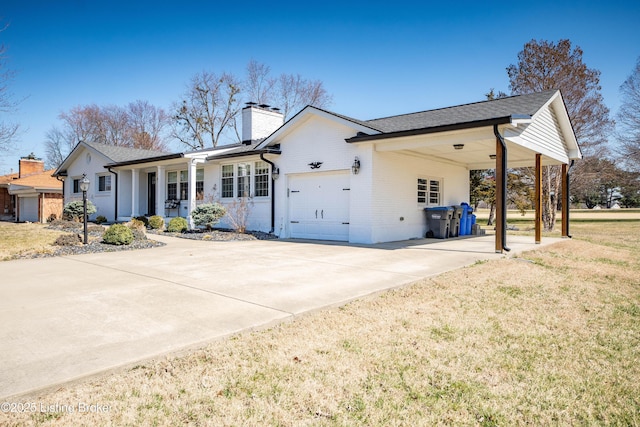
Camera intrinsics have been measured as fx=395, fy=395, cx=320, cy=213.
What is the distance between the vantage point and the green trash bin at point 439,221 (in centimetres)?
1376

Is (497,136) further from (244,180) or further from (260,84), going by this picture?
(260,84)

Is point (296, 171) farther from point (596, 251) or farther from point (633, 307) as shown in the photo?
point (633, 307)

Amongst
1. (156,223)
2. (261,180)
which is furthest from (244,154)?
(156,223)

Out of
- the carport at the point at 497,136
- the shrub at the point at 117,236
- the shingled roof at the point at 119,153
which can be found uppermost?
the shingled roof at the point at 119,153

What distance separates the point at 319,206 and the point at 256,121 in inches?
253

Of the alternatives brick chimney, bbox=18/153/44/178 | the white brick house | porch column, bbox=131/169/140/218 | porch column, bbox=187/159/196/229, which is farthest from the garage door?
brick chimney, bbox=18/153/44/178

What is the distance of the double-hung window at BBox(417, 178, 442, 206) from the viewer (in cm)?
1416

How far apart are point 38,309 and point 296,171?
964cm

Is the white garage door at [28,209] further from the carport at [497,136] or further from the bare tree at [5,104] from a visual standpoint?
the carport at [497,136]

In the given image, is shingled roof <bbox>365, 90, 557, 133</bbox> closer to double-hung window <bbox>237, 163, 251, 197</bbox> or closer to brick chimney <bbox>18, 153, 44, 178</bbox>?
double-hung window <bbox>237, 163, 251, 197</bbox>

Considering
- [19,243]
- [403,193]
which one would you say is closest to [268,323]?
[403,193]

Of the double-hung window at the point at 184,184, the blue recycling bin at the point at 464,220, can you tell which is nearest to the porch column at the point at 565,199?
the blue recycling bin at the point at 464,220

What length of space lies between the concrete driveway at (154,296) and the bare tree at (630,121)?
82.9 feet

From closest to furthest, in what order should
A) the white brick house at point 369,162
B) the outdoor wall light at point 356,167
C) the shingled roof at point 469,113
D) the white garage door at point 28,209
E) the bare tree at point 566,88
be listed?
the shingled roof at point 469,113 < the white brick house at point 369,162 < the outdoor wall light at point 356,167 < the bare tree at point 566,88 < the white garage door at point 28,209
